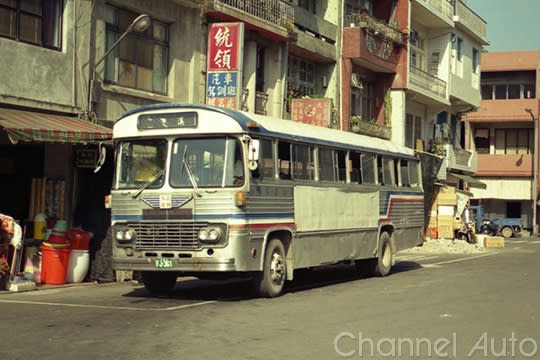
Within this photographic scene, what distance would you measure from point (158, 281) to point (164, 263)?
1.57 meters

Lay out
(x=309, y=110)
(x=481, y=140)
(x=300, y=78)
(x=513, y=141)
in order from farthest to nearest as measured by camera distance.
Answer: (x=481, y=140) → (x=513, y=141) → (x=300, y=78) → (x=309, y=110)

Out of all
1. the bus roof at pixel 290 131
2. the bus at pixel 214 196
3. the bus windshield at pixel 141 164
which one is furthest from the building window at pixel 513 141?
the bus windshield at pixel 141 164

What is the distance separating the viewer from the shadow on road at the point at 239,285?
1454 centimetres

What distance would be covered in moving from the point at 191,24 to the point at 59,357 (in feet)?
51.5

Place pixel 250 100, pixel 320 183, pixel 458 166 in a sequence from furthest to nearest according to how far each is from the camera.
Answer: pixel 458 166, pixel 250 100, pixel 320 183

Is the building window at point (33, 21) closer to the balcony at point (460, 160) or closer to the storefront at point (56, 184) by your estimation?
the storefront at point (56, 184)

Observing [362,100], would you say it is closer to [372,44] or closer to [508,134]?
[372,44]

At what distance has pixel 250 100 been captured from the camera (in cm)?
2598

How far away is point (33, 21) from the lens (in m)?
17.5

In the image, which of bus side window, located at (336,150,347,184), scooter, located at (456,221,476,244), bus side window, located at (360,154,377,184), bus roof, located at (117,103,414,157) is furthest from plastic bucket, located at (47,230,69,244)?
scooter, located at (456,221,476,244)

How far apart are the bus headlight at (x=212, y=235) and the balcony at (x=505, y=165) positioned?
162ft

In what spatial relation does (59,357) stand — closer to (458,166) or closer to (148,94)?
(148,94)

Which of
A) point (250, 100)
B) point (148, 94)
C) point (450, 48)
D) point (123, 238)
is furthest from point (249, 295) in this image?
point (450, 48)

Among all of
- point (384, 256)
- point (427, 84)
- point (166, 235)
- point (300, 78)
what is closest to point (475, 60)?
point (427, 84)
